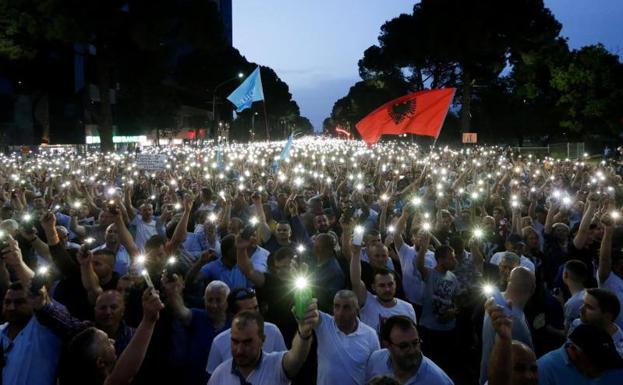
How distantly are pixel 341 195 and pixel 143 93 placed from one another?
35.6 metres

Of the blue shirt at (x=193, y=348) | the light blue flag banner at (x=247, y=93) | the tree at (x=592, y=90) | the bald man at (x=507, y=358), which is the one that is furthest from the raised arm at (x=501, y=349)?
the tree at (x=592, y=90)

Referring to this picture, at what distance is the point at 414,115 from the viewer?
12.7m

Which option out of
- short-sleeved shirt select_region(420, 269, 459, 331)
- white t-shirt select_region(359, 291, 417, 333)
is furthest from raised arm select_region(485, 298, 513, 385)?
short-sleeved shirt select_region(420, 269, 459, 331)

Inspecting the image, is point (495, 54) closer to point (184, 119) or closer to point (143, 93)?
point (143, 93)

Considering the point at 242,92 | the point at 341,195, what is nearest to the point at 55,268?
the point at 341,195

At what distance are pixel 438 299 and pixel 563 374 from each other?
2.43m

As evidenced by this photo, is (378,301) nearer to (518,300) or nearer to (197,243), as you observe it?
(518,300)

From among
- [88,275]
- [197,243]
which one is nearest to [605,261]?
[88,275]

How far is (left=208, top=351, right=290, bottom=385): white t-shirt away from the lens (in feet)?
12.2

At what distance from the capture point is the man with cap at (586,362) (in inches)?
141

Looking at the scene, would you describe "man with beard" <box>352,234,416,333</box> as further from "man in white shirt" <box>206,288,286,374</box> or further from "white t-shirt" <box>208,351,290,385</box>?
"white t-shirt" <box>208,351,290,385</box>

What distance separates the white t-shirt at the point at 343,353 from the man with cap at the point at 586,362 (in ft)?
3.63

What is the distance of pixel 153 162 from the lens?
15.2m

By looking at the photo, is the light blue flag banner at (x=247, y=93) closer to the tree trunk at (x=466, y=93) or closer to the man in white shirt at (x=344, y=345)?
the man in white shirt at (x=344, y=345)
